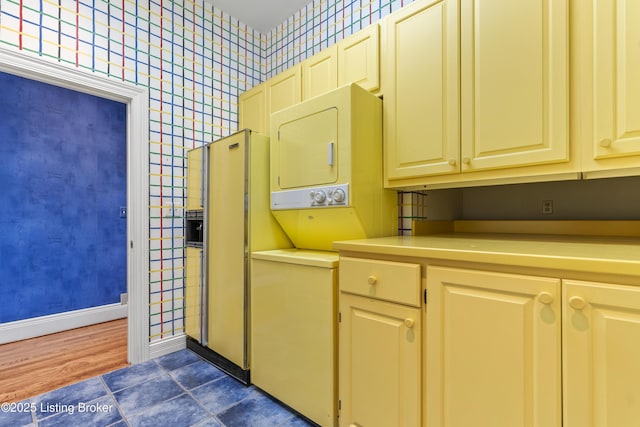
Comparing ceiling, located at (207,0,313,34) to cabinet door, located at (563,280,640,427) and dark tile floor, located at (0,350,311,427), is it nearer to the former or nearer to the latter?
cabinet door, located at (563,280,640,427)

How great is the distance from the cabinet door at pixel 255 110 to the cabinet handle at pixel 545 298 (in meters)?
2.23

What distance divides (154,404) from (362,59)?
2402 mm

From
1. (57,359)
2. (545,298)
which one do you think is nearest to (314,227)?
(545,298)

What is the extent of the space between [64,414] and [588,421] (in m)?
2.36

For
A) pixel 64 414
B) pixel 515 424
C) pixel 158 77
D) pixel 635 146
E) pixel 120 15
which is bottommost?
pixel 64 414

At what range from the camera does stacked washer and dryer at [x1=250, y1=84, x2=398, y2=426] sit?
147 cm

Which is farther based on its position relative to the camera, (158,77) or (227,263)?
(158,77)

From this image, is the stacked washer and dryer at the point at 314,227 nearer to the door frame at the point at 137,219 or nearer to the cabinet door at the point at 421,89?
the cabinet door at the point at 421,89

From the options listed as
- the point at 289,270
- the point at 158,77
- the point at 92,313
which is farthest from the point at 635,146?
the point at 92,313

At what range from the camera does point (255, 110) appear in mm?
2703

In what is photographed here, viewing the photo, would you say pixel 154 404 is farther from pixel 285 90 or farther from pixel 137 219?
pixel 285 90

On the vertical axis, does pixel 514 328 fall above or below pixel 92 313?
above

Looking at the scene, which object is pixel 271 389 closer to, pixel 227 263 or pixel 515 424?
pixel 227 263

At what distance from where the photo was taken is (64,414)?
164cm
